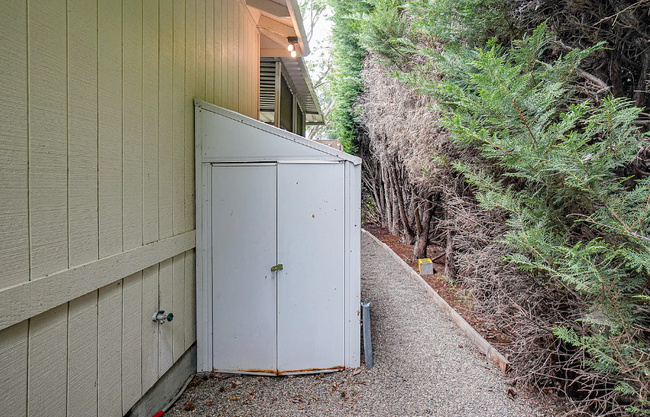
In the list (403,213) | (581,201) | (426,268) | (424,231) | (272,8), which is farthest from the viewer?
(403,213)

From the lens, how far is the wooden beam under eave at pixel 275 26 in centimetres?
494

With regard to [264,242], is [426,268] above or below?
below

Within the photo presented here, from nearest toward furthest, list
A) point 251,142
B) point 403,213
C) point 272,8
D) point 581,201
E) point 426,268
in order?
point 581,201, point 251,142, point 272,8, point 426,268, point 403,213

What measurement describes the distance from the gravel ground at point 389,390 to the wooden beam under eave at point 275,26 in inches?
170

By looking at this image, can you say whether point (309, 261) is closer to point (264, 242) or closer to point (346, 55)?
point (264, 242)

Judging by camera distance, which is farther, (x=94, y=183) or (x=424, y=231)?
(x=424, y=231)

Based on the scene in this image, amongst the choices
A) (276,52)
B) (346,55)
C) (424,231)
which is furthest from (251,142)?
(346,55)

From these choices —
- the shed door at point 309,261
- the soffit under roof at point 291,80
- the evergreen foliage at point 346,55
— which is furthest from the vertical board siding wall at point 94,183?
the evergreen foliage at point 346,55

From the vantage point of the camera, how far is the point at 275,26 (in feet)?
16.6

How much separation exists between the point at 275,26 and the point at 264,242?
3.42m

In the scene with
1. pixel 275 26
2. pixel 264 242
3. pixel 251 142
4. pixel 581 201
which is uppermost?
pixel 275 26

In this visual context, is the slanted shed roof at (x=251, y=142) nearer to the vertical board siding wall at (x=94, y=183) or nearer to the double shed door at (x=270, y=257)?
the double shed door at (x=270, y=257)

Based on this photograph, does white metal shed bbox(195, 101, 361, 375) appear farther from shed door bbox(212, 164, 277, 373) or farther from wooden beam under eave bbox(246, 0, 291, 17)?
wooden beam under eave bbox(246, 0, 291, 17)

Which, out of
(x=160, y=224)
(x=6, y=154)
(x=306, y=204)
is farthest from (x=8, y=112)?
(x=306, y=204)
